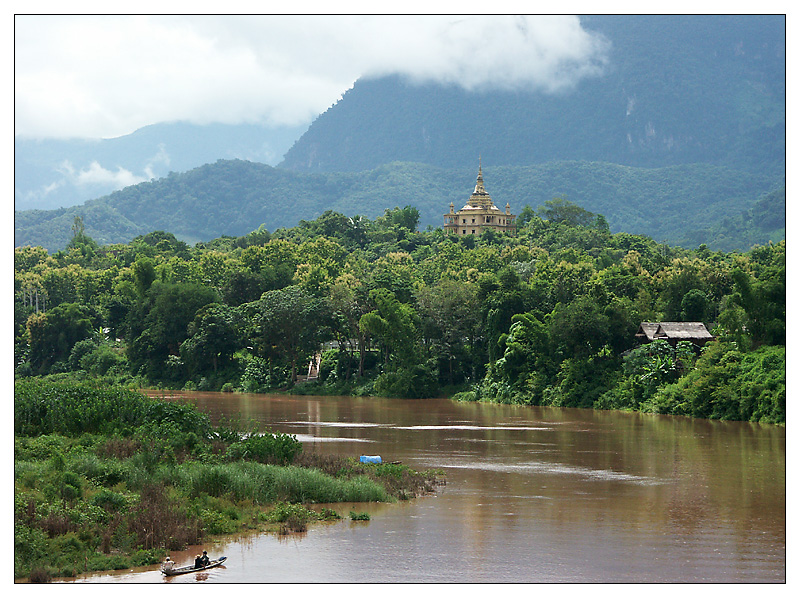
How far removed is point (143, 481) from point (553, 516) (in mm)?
7286

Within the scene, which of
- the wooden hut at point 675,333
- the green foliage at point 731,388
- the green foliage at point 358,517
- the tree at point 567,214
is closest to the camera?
the green foliage at point 358,517

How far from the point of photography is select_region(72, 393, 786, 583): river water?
13.7 m

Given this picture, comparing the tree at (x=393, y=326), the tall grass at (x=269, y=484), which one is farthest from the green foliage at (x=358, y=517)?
the tree at (x=393, y=326)

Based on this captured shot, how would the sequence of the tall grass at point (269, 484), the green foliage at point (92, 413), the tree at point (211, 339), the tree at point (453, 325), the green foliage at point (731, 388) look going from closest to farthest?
1. the tall grass at point (269, 484)
2. the green foliage at point (92, 413)
3. the green foliage at point (731, 388)
4. the tree at point (453, 325)
5. the tree at point (211, 339)

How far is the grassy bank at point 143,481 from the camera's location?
1406 centimetres

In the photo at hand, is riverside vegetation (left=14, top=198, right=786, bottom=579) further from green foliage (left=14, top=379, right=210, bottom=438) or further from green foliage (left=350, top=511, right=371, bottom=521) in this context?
green foliage (left=350, top=511, right=371, bottom=521)

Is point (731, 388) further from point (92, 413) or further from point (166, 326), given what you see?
point (166, 326)

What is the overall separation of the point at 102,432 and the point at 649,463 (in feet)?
45.0

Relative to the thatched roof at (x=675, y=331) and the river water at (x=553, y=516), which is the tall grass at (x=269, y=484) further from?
the thatched roof at (x=675, y=331)

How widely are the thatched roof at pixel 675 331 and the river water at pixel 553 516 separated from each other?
901 cm

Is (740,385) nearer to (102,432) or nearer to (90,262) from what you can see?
(102,432)

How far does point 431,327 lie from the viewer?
53750 mm

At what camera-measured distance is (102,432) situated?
67.3 feet

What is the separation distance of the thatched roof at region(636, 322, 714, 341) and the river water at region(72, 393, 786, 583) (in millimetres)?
9014
